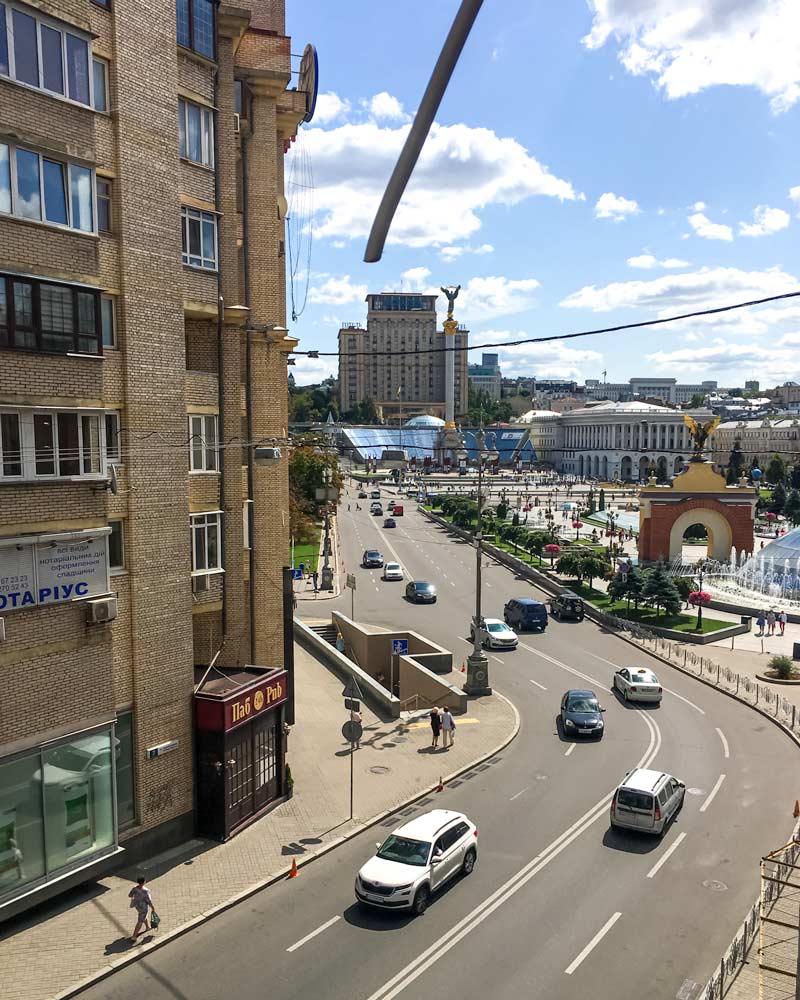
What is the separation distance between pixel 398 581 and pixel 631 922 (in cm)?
3865

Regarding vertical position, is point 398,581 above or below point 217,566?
below

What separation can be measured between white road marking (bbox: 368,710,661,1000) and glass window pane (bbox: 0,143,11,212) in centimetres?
1248

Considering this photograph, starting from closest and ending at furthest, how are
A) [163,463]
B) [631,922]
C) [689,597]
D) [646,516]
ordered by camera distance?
[631,922], [163,463], [689,597], [646,516]

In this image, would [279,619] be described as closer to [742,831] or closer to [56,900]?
[56,900]

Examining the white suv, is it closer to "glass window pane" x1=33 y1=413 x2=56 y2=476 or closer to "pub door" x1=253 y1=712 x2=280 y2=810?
"pub door" x1=253 y1=712 x2=280 y2=810

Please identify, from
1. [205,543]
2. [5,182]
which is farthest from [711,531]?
[5,182]

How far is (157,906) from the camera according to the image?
44.4 feet

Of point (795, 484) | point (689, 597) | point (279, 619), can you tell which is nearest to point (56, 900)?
point (279, 619)

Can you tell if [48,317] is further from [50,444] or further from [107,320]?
[50,444]

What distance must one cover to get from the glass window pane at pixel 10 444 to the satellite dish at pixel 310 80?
41.9ft

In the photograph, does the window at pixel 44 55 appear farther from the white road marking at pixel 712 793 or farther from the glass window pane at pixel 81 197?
the white road marking at pixel 712 793

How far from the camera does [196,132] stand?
1678cm

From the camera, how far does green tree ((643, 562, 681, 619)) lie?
39844mm

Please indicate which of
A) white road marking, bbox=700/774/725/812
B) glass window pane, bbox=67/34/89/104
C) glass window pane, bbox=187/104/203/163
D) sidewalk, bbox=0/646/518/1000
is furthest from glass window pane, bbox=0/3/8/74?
white road marking, bbox=700/774/725/812
